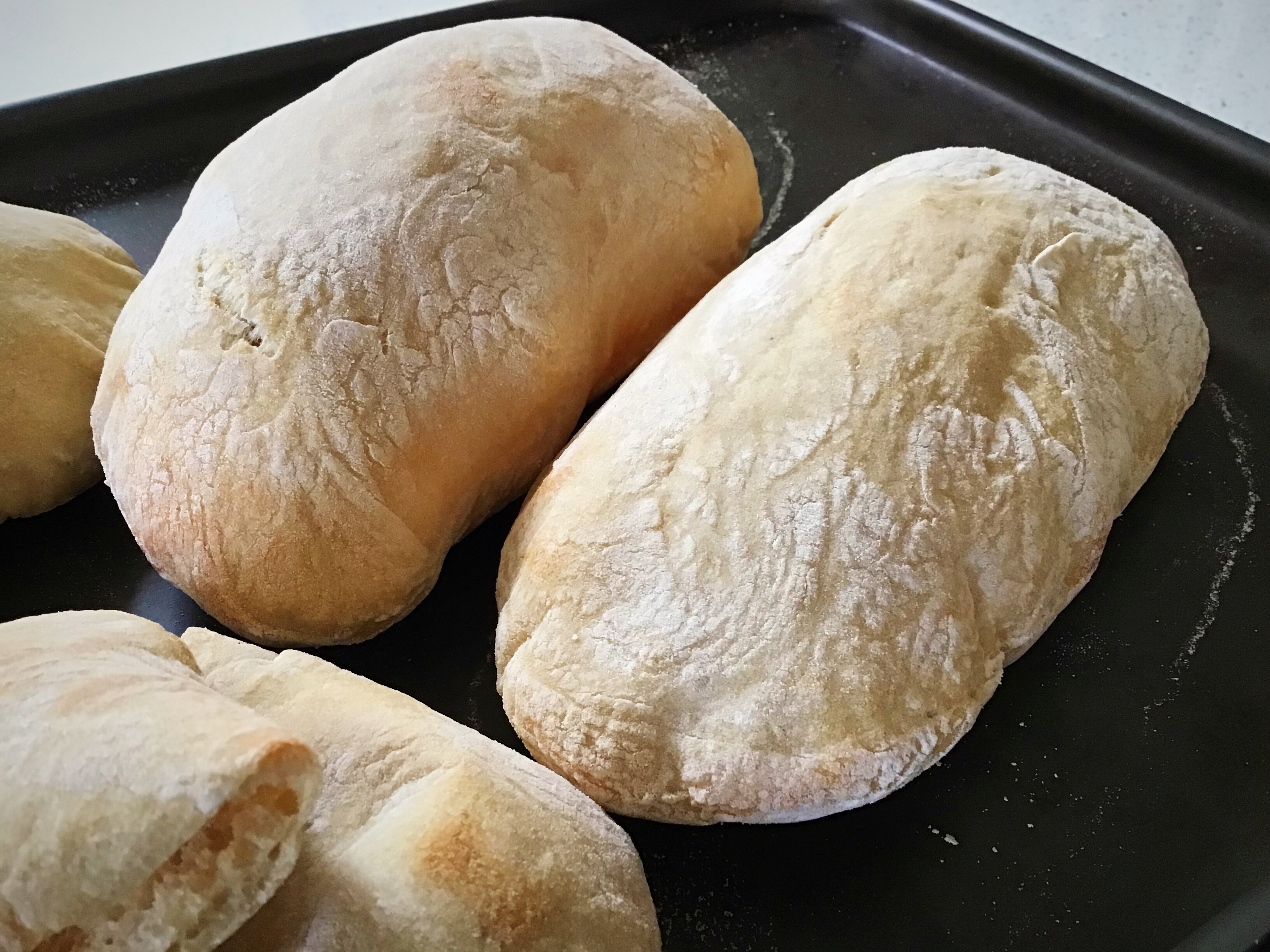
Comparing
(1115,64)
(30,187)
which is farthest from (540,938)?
(1115,64)

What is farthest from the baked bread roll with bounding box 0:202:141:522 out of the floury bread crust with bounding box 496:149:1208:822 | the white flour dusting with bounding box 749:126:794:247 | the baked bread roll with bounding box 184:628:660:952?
the white flour dusting with bounding box 749:126:794:247

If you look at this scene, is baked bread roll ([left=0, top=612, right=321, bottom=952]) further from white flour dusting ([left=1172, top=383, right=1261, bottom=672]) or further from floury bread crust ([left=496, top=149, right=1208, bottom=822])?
white flour dusting ([left=1172, top=383, right=1261, bottom=672])

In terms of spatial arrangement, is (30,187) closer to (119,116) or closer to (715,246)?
(119,116)

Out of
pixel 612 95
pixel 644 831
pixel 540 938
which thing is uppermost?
pixel 612 95

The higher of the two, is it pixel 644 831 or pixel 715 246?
pixel 715 246

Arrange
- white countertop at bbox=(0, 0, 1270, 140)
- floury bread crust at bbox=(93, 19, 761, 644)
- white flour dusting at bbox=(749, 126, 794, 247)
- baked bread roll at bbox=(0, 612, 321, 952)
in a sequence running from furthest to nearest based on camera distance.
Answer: white countertop at bbox=(0, 0, 1270, 140) < white flour dusting at bbox=(749, 126, 794, 247) < floury bread crust at bbox=(93, 19, 761, 644) < baked bread roll at bbox=(0, 612, 321, 952)

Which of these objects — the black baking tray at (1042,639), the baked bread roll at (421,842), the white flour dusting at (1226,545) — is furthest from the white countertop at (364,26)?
the baked bread roll at (421,842)
